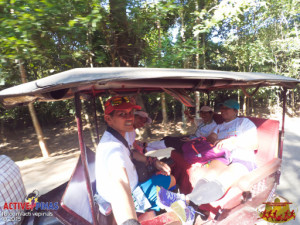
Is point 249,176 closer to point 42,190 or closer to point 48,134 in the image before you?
point 42,190

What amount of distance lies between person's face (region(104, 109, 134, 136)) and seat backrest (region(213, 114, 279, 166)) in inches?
88.4

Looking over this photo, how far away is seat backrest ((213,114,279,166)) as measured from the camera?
2.50m

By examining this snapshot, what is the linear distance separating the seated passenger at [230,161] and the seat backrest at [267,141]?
0.98 feet

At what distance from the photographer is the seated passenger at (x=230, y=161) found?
1943 millimetres

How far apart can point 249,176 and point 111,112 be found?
1.71 metres

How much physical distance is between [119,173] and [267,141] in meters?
2.51

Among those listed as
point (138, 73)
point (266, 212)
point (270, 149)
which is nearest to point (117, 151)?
point (138, 73)

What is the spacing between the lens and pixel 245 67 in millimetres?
9258

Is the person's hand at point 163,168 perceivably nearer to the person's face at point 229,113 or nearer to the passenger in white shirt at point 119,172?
the passenger in white shirt at point 119,172

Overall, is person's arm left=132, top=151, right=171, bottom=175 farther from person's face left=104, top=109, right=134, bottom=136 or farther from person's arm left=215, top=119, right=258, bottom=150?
person's arm left=215, top=119, right=258, bottom=150

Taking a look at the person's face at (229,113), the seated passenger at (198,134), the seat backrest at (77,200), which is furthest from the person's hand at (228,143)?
the seat backrest at (77,200)

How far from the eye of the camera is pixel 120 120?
1.66m
